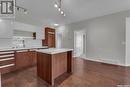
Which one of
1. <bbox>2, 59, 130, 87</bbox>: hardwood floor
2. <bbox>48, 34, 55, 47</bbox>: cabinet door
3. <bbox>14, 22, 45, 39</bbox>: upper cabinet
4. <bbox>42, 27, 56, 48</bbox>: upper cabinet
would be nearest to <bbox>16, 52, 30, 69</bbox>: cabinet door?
<bbox>2, 59, 130, 87</bbox>: hardwood floor

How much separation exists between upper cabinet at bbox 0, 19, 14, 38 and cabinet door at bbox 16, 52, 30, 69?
1024 millimetres

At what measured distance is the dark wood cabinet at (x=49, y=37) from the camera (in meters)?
7.15

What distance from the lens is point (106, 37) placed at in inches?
205

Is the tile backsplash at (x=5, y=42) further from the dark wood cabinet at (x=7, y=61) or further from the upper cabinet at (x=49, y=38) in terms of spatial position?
the upper cabinet at (x=49, y=38)

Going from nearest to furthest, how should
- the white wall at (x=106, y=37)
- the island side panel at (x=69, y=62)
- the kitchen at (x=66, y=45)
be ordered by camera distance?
the kitchen at (x=66, y=45) < the island side panel at (x=69, y=62) < the white wall at (x=106, y=37)

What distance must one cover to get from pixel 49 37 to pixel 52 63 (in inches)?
195

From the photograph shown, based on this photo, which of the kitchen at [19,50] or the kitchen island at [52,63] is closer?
the kitchen island at [52,63]

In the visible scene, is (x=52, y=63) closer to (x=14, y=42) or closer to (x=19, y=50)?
(x=19, y=50)

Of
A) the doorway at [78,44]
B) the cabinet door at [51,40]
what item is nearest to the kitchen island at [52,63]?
the doorway at [78,44]

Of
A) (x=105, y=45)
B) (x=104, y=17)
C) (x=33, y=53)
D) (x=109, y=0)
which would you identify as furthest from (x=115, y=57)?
(x=33, y=53)

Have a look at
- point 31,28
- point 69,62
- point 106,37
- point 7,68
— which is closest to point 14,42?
point 31,28

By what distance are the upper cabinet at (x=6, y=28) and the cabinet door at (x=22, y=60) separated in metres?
1.02

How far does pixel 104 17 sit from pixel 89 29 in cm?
116

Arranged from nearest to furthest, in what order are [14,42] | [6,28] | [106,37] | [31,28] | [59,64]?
[59,64] < [6,28] < [14,42] < [106,37] < [31,28]
